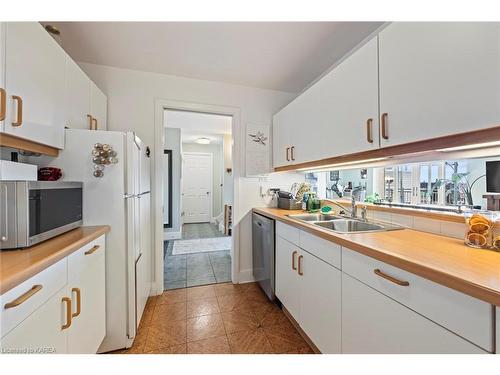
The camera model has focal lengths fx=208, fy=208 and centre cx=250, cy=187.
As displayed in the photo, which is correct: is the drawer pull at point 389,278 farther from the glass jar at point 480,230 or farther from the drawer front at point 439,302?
the glass jar at point 480,230

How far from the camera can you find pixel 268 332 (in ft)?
5.44

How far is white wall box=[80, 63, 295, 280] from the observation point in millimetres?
2143

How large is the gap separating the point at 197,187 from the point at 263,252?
4.49 metres

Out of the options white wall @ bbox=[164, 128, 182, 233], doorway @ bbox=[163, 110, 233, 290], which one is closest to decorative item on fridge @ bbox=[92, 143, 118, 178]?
doorway @ bbox=[163, 110, 233, 290]

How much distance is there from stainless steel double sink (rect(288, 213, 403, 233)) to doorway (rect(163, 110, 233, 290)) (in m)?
1.19

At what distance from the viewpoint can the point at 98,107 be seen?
1905mm

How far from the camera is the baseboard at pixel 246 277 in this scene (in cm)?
253

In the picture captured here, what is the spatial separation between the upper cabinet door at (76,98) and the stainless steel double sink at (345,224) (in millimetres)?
1841

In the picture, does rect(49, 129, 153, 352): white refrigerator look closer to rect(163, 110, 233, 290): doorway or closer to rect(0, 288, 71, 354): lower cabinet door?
rect(0, 288, 71, 354): lower cabinet door

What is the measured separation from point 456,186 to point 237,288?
2.16m

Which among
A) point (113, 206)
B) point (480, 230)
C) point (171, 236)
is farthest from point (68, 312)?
point (171, 236)

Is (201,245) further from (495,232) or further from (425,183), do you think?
(495,232)
